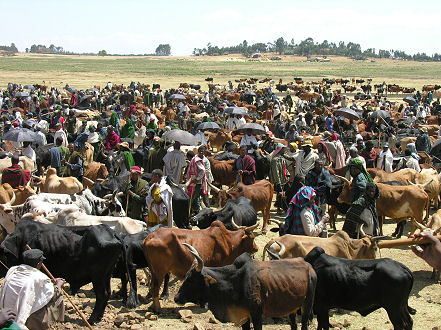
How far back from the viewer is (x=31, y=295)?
4.86m

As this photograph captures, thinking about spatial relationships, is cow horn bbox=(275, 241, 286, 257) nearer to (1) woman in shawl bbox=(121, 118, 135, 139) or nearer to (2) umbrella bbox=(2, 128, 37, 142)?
(2) umbrella bbox=(2, 128, 37, 142)

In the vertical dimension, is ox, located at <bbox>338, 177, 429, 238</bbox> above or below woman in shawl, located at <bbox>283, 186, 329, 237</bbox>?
below

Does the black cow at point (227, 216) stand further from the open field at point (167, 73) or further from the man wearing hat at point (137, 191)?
the open field at point (167, 73)

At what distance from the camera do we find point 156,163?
12508 mm

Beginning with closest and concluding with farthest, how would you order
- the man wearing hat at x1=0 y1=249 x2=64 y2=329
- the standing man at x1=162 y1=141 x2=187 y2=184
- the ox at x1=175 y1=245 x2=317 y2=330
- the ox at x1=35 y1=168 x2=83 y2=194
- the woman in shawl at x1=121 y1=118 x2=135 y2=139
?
the man wearing hat at x1=0 y1=249 x2=64 y2=329, the ox at x1=175 y1=245 x2=317 y2=330, the ox at x1=35 y1=168 x2=83 y2=194, the standing man at x1=162 y1=141 x2=187 y2=184, the woman in shawl at x1=121 y1=118 x2=135 y2=139

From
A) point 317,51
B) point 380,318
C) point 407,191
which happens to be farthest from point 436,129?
point 317,51

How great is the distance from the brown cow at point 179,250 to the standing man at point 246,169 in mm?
4279

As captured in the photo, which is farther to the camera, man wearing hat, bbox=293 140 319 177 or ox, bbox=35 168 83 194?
man wearing hat, bbox=293 140 319 177

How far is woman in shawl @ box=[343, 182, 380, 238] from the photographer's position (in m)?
7.69

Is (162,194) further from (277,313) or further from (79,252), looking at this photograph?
(277,313)

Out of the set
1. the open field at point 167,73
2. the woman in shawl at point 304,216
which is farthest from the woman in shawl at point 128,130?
the open field at point 167,73

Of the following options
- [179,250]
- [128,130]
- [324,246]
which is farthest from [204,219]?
[128,130]

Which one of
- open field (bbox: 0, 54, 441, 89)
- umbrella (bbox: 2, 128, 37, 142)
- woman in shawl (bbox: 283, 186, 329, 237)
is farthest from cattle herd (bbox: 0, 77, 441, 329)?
open field (bbox: 0, 54, 441, 89)

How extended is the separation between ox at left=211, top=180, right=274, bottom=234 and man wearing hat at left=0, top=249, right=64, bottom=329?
5.34 metres
